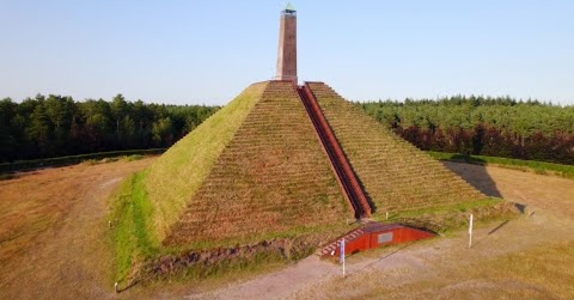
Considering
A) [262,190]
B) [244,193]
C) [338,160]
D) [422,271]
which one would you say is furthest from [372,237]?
[244,193]

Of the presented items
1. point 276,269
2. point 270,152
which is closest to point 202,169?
point 270,152

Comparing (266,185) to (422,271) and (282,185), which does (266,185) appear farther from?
(422,271)

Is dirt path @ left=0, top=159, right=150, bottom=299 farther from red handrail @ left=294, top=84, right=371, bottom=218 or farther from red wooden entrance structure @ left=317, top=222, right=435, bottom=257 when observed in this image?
red handrail @ left=294, top=84, right=371, bottom=218

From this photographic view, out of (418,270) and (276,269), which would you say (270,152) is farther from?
(418,270)

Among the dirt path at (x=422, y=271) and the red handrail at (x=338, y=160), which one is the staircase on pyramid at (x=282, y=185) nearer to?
the red handrail at (x=338, y=160)

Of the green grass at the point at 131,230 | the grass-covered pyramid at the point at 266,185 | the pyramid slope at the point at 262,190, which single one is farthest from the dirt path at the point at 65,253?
the pyramid slope at the point at 262,190

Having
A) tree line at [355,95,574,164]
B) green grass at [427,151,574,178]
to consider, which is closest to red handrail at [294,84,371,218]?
green grass at [427,151,574,178]
